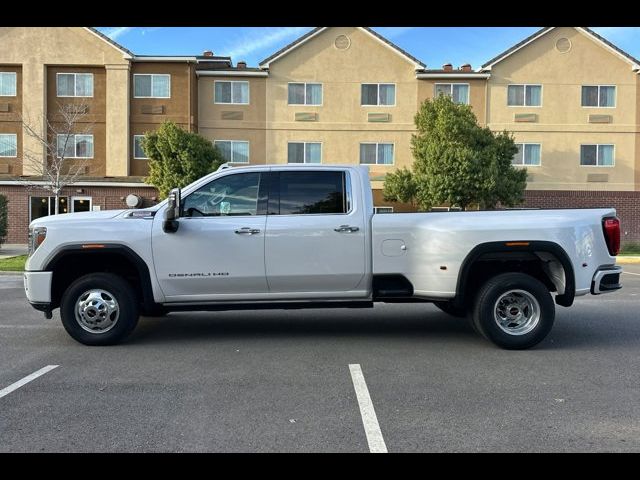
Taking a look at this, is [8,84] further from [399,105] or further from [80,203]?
[399,105]

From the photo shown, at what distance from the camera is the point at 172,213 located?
6469 millimetres

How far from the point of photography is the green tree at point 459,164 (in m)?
25.0

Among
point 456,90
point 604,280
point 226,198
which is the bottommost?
point 604,280

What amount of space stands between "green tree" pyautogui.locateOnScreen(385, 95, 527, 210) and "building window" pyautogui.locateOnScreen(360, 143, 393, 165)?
3.19m

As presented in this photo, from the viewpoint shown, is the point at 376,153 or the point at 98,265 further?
the point at 376,153

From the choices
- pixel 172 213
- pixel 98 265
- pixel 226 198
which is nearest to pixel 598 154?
pixel 226 198

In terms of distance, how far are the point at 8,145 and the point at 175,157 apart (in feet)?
33.2

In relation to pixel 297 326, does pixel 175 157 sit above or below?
above

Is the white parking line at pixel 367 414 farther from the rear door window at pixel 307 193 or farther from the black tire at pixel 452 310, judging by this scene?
the black tire at pixel 452 310

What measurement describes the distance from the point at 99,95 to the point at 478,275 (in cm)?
2712

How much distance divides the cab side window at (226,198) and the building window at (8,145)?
26713 mm

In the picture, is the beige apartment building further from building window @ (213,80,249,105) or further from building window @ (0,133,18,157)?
building window @ (0,133,18,157)
